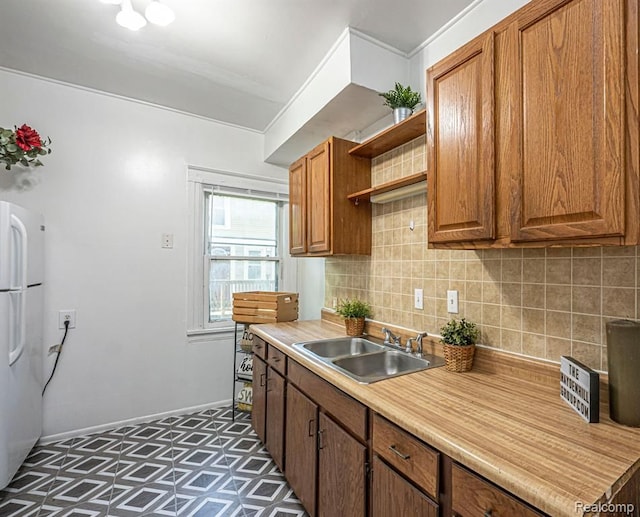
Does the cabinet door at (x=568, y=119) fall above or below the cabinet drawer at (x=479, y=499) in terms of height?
above

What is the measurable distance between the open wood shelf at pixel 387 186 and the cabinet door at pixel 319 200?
0.61 ft

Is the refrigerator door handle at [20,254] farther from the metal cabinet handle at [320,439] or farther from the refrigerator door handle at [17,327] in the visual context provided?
the metal cabinet handle at [320,439]

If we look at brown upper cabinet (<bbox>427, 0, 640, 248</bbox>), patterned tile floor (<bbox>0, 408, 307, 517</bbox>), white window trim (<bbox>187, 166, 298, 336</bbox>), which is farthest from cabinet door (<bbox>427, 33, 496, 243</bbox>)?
white window trim (<bbox>187, 166, 298, 336</bbox>)

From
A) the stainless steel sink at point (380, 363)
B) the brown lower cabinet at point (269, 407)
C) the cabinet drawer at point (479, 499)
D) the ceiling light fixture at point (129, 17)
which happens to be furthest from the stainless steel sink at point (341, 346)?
the ceiling light fixture at point (129, 17)

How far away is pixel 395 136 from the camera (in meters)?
1.93

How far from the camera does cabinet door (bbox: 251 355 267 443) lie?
7.27 ft

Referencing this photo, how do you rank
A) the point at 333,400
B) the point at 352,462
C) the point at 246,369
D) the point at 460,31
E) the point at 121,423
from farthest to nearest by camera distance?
the point at 246,369, the point at 121,423, the point at 460,31, the point at 333,400, the point at 352,462

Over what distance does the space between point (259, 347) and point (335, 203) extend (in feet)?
3.75

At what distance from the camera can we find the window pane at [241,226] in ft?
10.1

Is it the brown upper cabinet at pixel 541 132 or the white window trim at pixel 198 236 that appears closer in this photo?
the brown upper cabinet at pixel 541 132

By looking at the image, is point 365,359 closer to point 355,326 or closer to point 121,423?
point 355,326

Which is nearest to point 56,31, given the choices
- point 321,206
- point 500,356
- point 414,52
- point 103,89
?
point 103,89

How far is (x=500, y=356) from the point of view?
1.42m

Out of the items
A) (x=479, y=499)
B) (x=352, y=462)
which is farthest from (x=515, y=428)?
(x=352, y=462)
